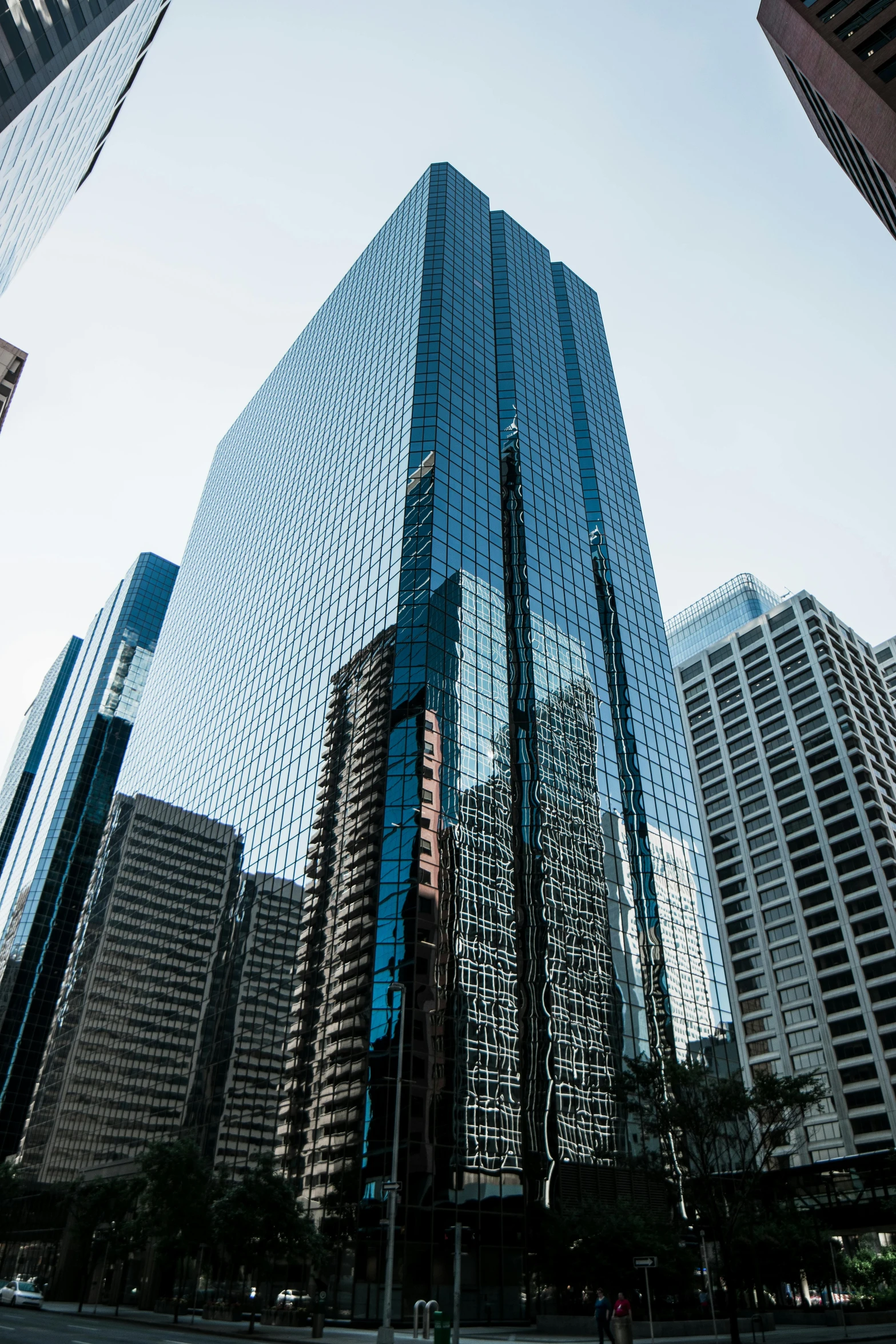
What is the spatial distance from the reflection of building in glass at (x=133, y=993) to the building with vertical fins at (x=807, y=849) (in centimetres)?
6241

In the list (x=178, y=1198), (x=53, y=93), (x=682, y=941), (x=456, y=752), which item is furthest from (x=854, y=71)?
A: (x=178, y=1198)

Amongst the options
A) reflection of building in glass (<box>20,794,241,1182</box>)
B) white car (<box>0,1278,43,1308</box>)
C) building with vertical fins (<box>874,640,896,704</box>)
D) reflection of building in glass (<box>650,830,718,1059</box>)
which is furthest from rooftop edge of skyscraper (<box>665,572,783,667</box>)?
white car (<box>0,1278,43,1308</box>)

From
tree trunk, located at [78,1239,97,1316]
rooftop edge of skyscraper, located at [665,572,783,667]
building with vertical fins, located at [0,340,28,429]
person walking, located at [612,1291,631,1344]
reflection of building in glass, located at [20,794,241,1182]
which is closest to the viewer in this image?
person walking, located at [612,1291,631,1344]

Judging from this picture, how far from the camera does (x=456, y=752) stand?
2312 inches

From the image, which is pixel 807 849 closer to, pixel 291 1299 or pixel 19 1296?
pixel 291 1299

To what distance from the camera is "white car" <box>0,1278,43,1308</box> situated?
60.5 metres

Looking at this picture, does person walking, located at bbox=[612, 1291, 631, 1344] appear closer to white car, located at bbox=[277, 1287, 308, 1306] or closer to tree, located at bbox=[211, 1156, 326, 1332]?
tree, located at bbox=[211, 1156, 326, 1332]

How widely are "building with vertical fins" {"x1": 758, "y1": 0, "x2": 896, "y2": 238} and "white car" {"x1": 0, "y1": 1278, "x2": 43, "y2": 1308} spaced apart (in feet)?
317

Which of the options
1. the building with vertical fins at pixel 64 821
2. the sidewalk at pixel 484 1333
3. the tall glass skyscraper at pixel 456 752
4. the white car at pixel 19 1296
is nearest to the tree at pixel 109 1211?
the white car at pixel 19 1296

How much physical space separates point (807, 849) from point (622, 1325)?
104m

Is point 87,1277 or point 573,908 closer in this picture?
point 573,908

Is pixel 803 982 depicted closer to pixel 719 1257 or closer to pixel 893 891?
pixel 893 891

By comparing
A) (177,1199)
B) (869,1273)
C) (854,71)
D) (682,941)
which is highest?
(854,71)

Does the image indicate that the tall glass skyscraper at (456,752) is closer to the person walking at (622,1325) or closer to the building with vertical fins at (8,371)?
the person walking at (622,1325)
